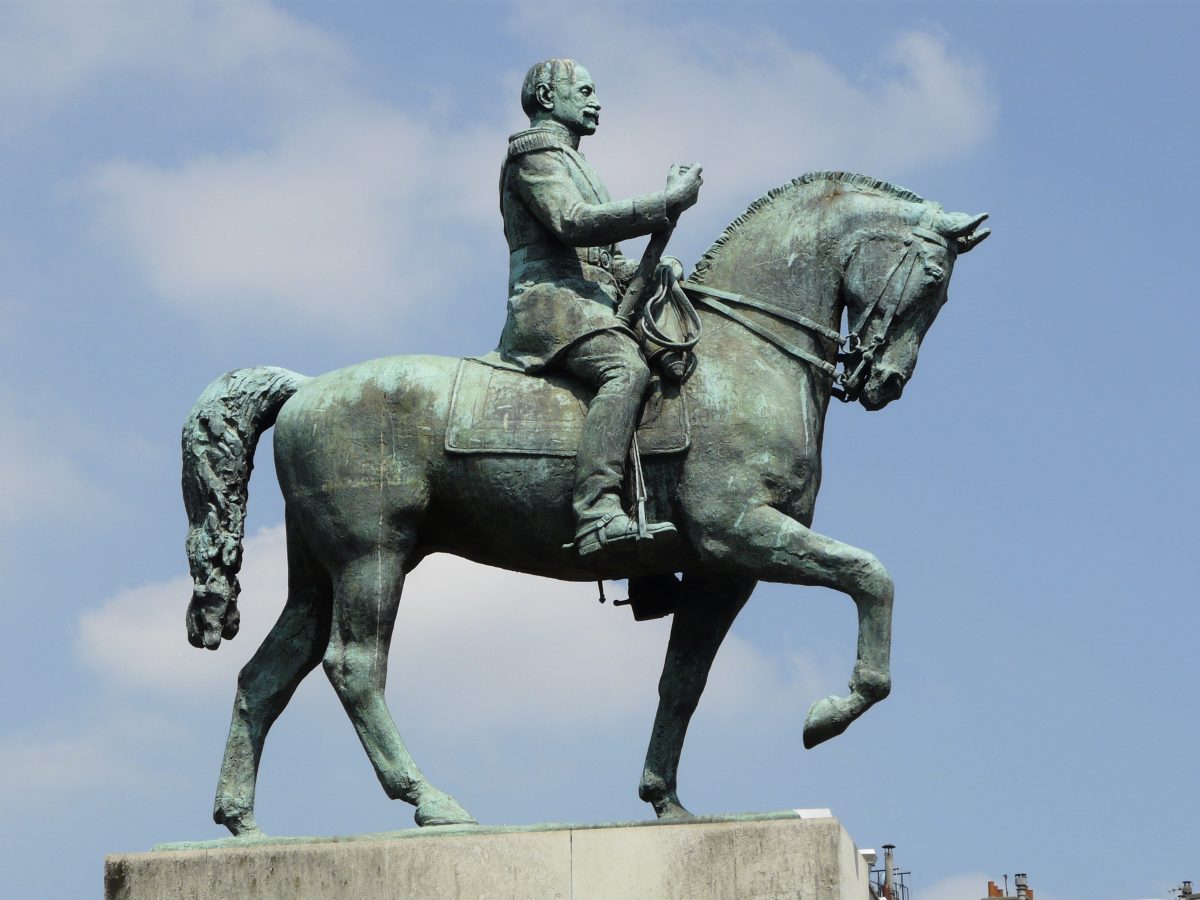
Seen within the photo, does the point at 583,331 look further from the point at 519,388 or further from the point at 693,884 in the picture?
the point at 693,884

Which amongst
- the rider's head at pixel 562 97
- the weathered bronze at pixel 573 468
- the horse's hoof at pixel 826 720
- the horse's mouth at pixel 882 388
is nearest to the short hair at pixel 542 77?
the rider's head at pixel 562 97

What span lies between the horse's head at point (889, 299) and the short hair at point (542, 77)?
2.01 metres

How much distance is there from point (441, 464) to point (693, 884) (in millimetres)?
2735

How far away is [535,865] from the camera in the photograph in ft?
39.8

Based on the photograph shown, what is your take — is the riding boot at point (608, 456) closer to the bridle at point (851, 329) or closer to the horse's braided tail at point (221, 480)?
the bridle at point (851, 329)

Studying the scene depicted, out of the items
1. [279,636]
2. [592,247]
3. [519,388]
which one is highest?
[592,247]

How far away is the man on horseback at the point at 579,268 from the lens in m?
12.6

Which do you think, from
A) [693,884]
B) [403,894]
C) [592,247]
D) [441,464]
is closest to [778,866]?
[693,884]

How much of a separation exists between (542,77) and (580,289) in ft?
4.62

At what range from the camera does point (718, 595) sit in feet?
44.3

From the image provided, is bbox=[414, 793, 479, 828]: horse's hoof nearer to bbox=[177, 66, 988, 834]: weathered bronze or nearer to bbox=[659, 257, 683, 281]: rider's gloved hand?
bbox=[177, 66, 988, 834]: weathered bronze

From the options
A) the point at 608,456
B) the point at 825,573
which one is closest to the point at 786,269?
the point at 608,456

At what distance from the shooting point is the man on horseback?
41.5 feet

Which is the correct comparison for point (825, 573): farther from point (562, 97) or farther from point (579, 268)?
point (562, 97)
